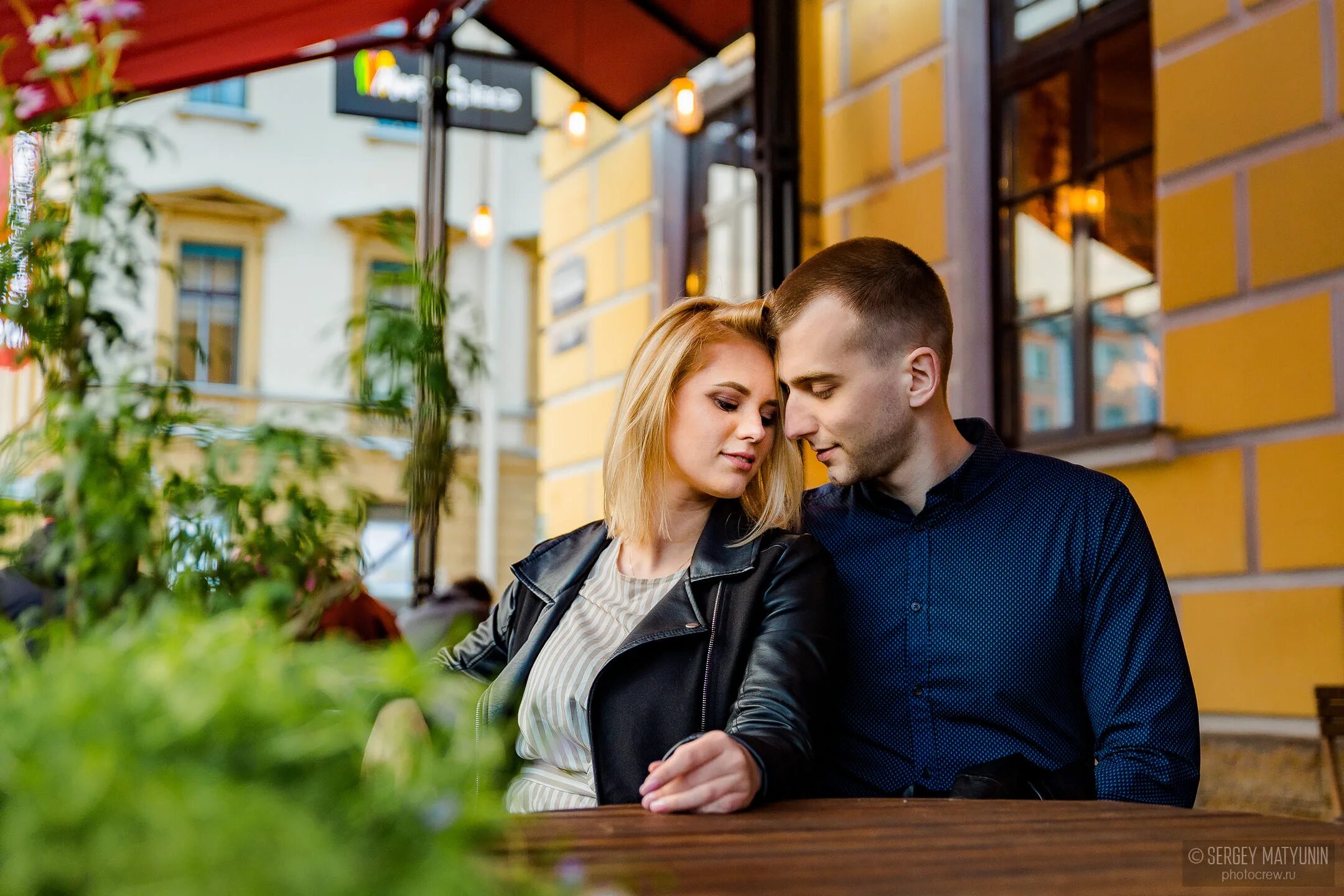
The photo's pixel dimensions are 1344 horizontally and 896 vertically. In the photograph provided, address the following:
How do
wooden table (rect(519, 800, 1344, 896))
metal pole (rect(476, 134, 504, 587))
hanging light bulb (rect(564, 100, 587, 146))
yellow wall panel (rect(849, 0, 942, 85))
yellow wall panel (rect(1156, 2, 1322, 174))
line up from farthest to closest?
metal pole (rect(476, 134, 504, 587))
hanging light bulb (rect(564, 100, 587, 146))
yellow wall panel (rect(849, 0, 942, 85))
yellow wall panel (rect(1156, 2, 1322, 174))
wooden table (rect(519, 800, 1344, 896))

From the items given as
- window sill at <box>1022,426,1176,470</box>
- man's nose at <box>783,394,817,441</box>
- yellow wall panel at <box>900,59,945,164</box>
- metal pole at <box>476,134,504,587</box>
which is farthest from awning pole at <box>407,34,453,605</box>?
metal pole at <box>476,134,504,587</box>

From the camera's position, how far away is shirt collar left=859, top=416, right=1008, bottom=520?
2473 mm

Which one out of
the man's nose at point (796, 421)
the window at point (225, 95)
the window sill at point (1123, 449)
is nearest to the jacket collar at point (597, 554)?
the man's nose at point (796, 421)

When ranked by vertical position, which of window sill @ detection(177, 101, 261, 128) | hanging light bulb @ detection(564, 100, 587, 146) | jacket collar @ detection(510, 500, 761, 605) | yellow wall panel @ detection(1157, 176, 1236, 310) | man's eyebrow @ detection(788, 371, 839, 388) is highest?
window sill @ detection(177, 101, 261, 128)

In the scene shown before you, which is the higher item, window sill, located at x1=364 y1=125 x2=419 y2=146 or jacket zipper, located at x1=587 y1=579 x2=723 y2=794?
window sill, located at x1=364 y1=125 x2=419 y2=146

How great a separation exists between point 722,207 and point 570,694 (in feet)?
16.6

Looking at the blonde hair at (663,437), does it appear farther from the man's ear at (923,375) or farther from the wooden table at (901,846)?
the wooden table at (901,846)

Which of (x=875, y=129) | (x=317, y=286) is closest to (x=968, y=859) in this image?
(x=875, y=129)

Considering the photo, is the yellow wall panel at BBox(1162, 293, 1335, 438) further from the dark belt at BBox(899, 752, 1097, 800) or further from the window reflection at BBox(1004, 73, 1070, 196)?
the dark belt at BBox(899, 752, 1097, 800)

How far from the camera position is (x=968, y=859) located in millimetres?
1258

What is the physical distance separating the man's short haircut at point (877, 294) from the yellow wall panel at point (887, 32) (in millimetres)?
2827

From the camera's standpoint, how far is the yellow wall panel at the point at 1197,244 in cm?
390

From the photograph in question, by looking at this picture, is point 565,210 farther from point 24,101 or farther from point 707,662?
point 24,101

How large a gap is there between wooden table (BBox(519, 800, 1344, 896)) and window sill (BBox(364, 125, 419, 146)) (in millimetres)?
21070
